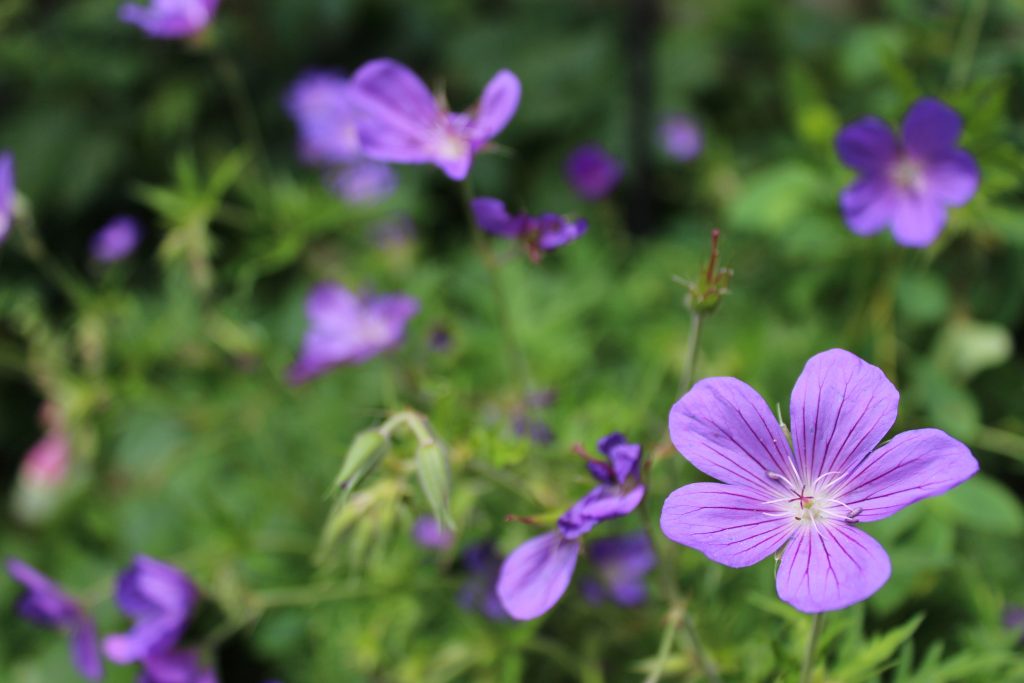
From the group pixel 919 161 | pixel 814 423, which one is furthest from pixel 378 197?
pixel 814 423

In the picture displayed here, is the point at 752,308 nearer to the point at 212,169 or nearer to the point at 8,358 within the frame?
the point at 8,358

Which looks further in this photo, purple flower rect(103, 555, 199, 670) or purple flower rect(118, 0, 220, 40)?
purple flower rect(118, 0, 220, 40)

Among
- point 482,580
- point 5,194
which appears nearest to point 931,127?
point 482,580

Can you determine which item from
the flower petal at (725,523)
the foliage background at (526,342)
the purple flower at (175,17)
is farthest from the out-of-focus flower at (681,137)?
the flower petal at (725,523)

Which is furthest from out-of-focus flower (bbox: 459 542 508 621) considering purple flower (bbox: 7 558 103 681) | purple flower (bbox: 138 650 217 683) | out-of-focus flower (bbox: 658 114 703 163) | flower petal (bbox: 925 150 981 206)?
out-of-focus flower (bbox: 658 114 703 163)

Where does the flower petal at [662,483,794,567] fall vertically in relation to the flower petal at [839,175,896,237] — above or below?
above

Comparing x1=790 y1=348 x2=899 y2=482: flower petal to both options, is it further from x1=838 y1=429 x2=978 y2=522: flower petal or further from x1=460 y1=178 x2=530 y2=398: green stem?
x1=460 y1=178 x2=530 y2=398: green stem

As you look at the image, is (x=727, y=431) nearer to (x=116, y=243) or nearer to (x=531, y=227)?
(x=531, y=227)

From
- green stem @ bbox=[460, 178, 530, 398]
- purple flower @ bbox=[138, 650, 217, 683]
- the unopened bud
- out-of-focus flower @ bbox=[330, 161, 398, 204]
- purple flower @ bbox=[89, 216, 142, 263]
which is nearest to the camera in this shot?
the unopened bud
